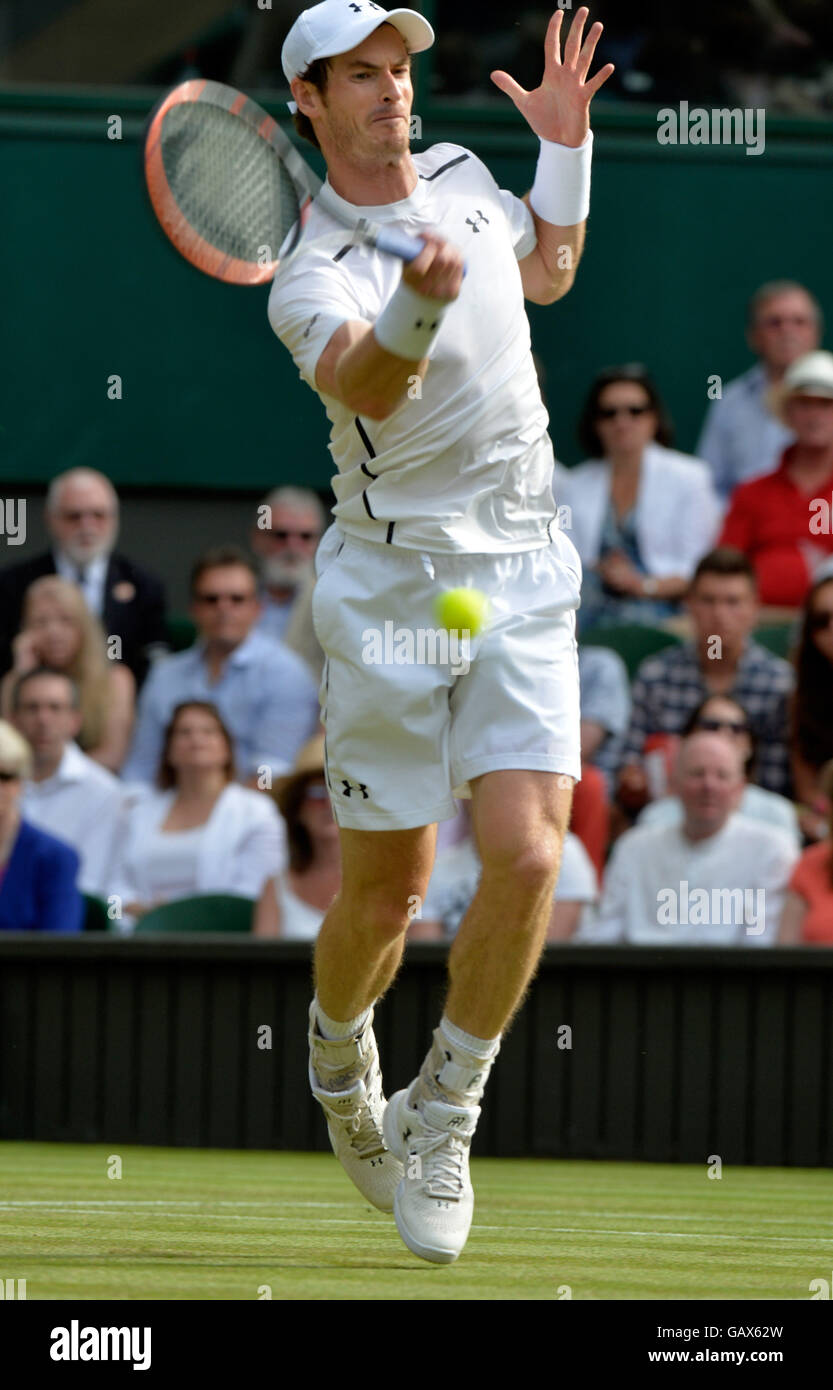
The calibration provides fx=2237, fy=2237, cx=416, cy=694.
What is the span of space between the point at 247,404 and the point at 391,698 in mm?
6410

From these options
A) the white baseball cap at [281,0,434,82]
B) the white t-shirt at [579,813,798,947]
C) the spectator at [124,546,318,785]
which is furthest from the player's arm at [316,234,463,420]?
the spectator at [124,546,318,785]

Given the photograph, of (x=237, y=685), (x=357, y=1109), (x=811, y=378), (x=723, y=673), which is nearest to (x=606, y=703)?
(x=723, y=673)

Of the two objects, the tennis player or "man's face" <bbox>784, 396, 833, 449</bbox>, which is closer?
the tennis player

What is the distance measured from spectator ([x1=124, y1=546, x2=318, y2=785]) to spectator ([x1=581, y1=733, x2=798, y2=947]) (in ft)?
5.23

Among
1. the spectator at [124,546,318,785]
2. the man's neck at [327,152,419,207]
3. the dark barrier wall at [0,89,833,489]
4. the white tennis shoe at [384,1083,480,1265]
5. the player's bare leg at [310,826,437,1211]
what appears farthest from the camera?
the dark barrier wall at [0,89,833,489]

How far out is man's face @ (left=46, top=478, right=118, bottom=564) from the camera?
8.72 meters

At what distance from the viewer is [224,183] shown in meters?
4.50

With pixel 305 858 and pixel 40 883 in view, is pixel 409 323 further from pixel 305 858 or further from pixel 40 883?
pixel 40 883

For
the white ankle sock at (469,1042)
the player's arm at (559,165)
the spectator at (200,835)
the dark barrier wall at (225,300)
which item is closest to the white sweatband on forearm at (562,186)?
the player's arm at (559,165)

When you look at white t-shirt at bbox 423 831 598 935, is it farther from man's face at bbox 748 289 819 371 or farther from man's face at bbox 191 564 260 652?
man's face at bbox 748 289 819 371

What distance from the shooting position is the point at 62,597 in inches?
335

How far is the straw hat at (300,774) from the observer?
7387 millimetres

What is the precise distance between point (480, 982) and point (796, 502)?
4768 mm

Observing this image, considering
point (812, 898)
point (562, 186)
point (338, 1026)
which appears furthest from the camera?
point (812, 898)
